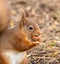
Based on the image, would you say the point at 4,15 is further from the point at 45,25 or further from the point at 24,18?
the point at 45,25

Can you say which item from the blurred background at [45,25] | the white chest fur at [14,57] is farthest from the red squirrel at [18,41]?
the blurred background at [45,25]

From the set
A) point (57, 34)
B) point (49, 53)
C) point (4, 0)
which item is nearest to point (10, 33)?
point (4, 0)

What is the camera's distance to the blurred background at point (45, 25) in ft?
17.1

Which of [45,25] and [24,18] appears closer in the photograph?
[24,18]

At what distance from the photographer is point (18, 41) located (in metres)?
4.50

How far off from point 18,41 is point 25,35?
0.10m

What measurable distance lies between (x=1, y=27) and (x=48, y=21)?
269cm

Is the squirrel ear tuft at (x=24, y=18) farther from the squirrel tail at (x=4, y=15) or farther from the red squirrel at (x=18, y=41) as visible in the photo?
the squirrel tail at (x=4, y=15)

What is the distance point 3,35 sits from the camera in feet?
14.8

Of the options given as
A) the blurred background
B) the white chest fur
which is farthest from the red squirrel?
the blurred background

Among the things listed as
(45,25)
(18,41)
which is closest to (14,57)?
(18,41)

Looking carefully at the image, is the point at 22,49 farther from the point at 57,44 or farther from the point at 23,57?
the point at 57,44

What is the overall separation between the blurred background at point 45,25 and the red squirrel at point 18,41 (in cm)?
55

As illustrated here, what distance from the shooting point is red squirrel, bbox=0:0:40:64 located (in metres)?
4.45
